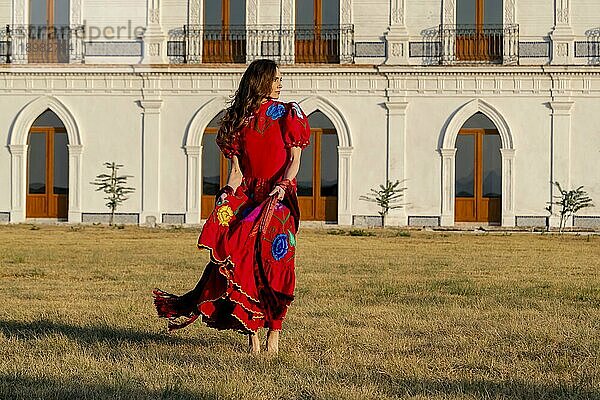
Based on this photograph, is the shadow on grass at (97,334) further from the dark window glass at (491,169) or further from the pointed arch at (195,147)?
the dark window glass at (491,169)

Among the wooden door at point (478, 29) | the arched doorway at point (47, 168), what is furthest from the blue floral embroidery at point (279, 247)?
the arched doorway at point (47, 168)

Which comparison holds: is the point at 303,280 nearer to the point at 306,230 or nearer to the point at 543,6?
the point at 306,230

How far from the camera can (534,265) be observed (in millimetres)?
13812

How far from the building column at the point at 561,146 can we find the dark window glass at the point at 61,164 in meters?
11.4

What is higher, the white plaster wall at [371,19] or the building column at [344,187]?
the white plaster wall at [371,19]

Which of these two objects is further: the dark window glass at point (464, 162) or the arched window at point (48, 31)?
the arched window at point (48, 31)

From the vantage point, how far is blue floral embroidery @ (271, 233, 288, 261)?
21.3 ft

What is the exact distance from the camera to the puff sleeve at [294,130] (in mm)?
6660

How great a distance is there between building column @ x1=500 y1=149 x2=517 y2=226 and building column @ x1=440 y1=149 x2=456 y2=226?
1.16 metres

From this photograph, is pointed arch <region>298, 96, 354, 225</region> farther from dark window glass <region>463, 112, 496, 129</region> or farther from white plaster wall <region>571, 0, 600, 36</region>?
white plaster wall <region>571, 0, 600, 36</region>

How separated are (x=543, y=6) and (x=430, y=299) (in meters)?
18.0

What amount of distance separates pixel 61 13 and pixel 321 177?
7.35 metres

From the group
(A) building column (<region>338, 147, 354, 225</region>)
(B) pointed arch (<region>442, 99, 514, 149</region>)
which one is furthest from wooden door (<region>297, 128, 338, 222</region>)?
(B) pointed arch (<region>442, 99, 514, 149</region>)

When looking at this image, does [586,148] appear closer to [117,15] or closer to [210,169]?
[210,169]
